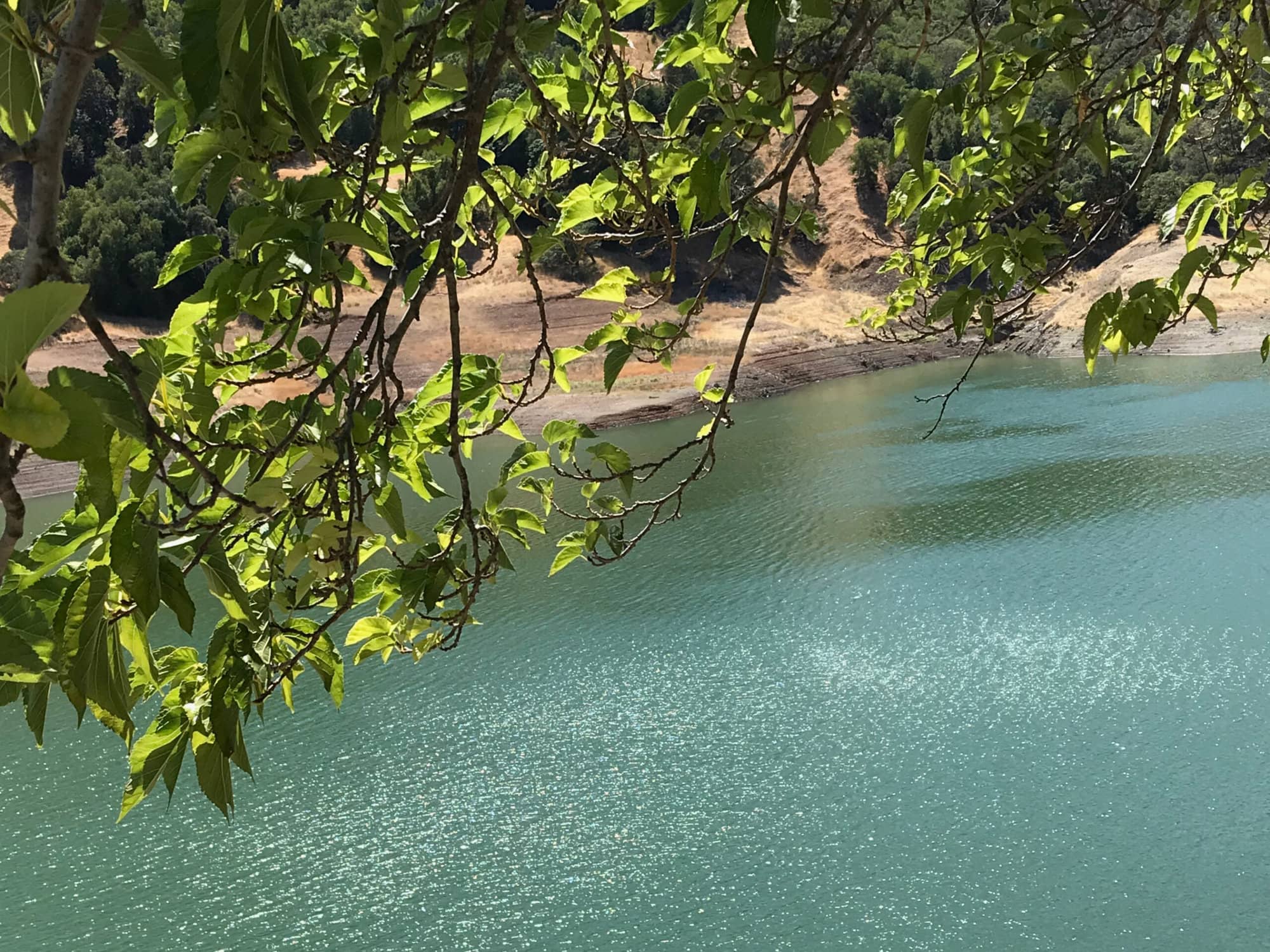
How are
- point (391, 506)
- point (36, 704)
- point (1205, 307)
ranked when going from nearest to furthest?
1. point (36, 704)
2. point (391, 506)
3. point (1205, 307)

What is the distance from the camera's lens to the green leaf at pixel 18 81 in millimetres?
729

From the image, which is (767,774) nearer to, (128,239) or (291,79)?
(291,79)

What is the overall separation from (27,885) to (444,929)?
7.15 feet

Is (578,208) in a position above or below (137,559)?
above

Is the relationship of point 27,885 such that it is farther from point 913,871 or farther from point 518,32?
point 518,32

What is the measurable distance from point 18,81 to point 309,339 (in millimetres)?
515

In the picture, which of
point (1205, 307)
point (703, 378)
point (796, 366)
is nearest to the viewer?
point (1205, 307)

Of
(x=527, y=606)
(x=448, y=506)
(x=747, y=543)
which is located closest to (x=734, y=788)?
(x=527, y=606)

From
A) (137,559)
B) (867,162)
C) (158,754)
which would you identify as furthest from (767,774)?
(867,162)

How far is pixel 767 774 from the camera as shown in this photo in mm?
5848

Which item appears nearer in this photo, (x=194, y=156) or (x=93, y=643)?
(x=93, y=643)

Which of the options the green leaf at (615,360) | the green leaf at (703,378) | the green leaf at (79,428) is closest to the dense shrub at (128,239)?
the green leaf at (703,378)

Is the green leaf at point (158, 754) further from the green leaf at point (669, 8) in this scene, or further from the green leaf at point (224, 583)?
the green leaf at point (669, 8)

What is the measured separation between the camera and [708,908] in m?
4.82
